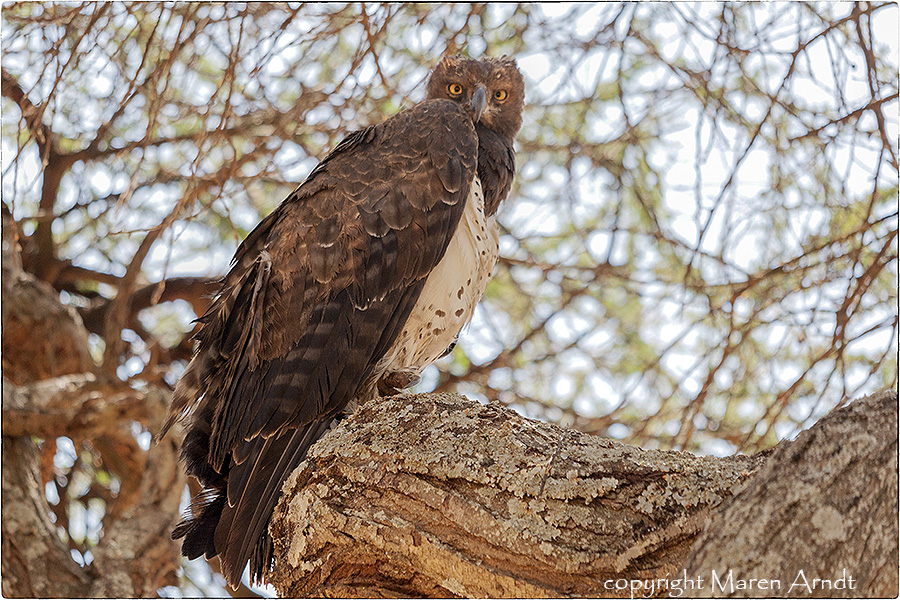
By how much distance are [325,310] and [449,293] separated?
0.55 m

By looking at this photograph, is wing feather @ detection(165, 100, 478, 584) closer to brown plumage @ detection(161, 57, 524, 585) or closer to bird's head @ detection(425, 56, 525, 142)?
brown plumage @ detection(161, 57, 524, 585)

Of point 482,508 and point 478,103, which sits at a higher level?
point 478,103

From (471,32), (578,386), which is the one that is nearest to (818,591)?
(471,32)

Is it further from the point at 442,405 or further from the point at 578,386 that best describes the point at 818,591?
the point at 578,386

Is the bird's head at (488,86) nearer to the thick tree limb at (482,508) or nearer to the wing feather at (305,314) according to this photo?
the wing feather at (305,314)

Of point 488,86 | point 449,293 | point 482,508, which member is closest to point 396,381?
point 449,293

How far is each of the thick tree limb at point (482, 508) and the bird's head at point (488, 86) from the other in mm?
2071

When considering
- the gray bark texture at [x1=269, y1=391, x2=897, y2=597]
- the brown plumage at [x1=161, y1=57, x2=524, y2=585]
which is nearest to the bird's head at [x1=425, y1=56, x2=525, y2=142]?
the brown plumage at [x1=161, y1=57, x2=524, y2=585]

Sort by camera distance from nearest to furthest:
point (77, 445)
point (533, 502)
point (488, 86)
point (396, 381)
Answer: point (533, 502), point (396, 381), point (488, 86), point (77, 445)

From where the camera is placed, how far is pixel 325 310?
321 centimetres

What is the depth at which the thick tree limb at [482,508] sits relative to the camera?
2.24m

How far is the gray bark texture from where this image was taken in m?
1.75

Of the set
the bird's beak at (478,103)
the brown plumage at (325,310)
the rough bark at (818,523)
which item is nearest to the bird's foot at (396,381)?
the brown plumage at (325,310)

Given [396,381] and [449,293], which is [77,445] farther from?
[449,293]
